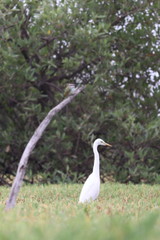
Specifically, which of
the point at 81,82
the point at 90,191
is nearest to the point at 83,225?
the point at 90,191

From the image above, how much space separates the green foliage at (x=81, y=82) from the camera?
11.1 meters

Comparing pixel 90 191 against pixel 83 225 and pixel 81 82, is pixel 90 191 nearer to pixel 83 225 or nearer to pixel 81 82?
pixel 83 225

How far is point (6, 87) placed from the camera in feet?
37.5

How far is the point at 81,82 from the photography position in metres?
12.1

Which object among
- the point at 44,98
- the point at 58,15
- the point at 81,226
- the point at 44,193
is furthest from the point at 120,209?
the point at 44,98

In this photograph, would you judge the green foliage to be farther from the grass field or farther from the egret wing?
the grass field

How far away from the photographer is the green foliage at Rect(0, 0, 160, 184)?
1112cm

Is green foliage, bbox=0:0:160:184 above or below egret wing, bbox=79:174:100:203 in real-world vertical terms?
above

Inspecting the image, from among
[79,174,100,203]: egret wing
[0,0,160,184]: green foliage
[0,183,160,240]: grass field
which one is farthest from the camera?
[0,0,160,184]: green foliage

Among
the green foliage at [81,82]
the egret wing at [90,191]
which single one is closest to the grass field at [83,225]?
the egret wing at [90,191]

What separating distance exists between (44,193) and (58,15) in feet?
12.6

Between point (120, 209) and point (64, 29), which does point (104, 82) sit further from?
point (120, 209)

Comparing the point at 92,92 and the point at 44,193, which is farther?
the point at 92,92

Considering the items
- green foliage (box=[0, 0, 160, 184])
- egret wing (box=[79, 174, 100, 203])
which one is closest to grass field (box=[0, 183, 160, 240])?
egret wing (box=[79, 174, 100, 203])
